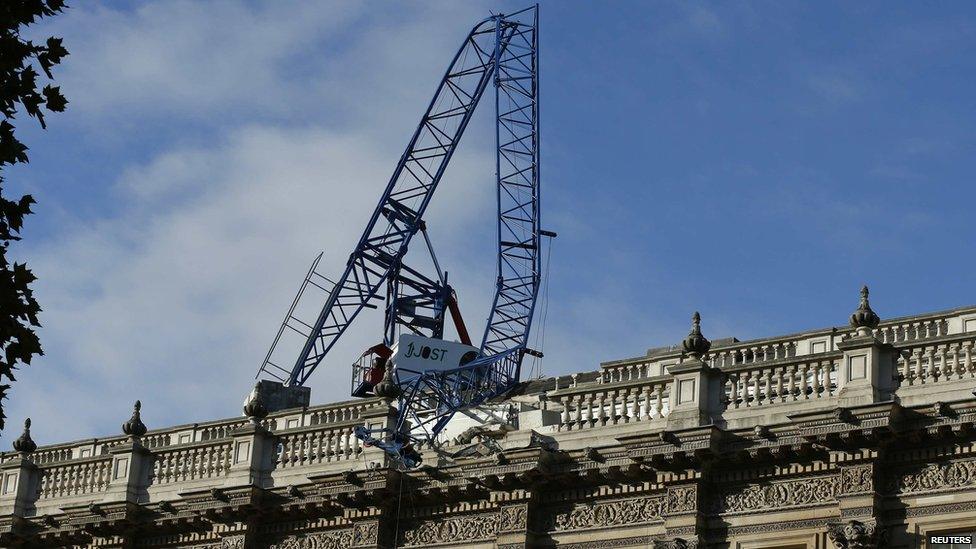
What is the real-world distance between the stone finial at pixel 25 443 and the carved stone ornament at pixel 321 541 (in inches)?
332

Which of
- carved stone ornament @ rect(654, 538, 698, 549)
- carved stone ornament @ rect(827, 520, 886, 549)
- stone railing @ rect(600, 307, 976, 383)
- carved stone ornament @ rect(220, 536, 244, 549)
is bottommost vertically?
carved stone ornament @ rect(827, 520, 886, 549)

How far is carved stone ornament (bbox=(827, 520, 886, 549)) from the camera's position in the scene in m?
40.9

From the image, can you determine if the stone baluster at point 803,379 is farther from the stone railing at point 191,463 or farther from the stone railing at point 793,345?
the stone railing at point 191,463

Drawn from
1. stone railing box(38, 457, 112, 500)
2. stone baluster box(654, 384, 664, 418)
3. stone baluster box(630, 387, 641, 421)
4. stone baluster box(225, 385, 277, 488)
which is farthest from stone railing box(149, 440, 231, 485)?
stone baluster box(654, 384, 664, 418)

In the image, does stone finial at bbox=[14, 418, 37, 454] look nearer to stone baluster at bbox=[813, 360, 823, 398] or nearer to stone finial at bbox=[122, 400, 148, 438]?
stone finial at bbox=[122, 400, 148, 438]

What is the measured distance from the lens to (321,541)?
4872cm

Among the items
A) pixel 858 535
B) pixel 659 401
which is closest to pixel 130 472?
pixel 659 401

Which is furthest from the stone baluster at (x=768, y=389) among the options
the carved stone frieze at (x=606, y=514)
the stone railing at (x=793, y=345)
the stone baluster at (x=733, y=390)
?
the carved stone frieze at (x=606, y=514)

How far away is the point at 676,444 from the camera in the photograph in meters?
43.2

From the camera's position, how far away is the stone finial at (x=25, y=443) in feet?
180

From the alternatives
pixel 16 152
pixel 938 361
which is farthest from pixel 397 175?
pixel 16 152

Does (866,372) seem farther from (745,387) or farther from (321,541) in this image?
(321,541)

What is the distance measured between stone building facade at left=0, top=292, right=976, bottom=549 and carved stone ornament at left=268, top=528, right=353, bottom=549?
4 centimetres

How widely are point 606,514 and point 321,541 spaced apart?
697 centimetres
